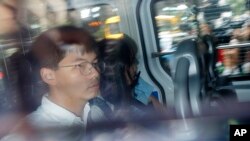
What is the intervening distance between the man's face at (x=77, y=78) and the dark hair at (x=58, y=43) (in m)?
0.03

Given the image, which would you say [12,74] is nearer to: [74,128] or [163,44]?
[74,128]

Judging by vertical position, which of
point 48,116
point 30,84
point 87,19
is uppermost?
point 87,19

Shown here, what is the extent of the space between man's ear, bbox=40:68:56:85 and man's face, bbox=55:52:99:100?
18 mm

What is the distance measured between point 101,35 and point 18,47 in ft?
1.21

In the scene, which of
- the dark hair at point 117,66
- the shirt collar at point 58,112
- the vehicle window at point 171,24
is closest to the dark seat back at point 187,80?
the vehicle window at point 171,24

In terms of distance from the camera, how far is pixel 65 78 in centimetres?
184

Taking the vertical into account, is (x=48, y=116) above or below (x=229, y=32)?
below

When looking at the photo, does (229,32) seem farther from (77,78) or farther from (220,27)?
(77,78)

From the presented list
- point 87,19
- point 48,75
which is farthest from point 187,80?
point 48,75

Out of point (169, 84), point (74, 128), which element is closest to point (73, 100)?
point (74, 128)

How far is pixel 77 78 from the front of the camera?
1812mm

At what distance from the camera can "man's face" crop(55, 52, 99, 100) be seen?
1.81m

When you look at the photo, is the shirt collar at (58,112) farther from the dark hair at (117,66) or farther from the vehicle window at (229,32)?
the vehicle window at (229,32)

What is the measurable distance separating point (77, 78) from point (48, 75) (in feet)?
0.49
